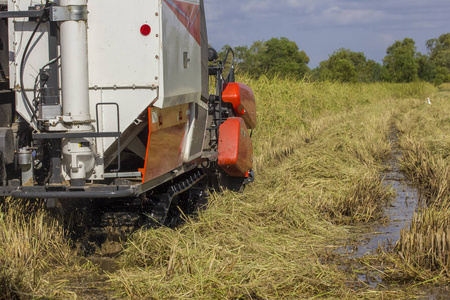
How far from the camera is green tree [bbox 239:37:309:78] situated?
2088cm

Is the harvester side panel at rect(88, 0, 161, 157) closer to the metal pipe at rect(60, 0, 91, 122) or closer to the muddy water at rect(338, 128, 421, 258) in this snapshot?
the metal pipe at rect(60, 0, 91, 122)

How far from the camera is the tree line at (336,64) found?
21.8m

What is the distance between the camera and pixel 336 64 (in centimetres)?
3738

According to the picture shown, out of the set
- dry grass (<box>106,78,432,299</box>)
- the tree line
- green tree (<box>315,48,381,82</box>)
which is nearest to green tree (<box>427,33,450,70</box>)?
the tree line

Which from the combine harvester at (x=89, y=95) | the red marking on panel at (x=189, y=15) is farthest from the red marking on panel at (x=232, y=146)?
the combine harvester at (x=89, y=95)

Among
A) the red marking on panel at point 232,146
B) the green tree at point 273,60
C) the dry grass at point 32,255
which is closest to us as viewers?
the dry grass at point 32,255

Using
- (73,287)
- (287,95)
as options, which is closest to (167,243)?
(73,287)

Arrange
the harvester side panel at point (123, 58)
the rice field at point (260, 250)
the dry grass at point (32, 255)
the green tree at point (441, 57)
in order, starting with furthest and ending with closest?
the green tree at point (441, 57), the harvester side panel at point (123, 58), the rice field at point (260, 250), the dry grass at point (32, 255)

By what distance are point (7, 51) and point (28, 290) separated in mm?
2749

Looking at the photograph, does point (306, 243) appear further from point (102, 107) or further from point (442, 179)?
point (442, 179)

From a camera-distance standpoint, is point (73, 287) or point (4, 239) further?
point (4, 239)

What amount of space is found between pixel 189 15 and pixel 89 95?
1.65 m

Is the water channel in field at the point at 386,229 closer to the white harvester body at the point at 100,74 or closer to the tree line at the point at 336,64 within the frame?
the white harvester body at the point at 100,74

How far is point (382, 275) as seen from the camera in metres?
5.37
